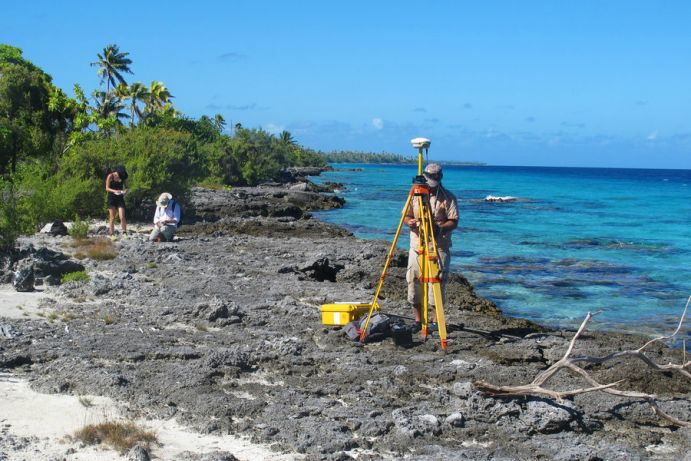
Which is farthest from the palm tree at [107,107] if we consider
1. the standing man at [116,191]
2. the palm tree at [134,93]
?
the standing man at [116,191]

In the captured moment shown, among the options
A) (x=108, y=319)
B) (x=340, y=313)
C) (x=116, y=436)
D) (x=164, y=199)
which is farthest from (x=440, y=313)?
(x=164, y=199)

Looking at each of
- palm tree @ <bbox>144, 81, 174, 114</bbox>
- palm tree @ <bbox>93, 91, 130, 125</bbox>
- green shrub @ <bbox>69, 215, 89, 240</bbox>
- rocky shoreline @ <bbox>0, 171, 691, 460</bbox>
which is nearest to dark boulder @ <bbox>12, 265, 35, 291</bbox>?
rocky shoreline @ <bbox>0, 171, 691, 460</bbox>

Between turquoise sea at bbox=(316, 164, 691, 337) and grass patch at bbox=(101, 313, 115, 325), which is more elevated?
grass patch at bbox=(101, 313, 115, 325)

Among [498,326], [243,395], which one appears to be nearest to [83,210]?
[498,326]

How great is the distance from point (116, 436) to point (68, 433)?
461 millimetres

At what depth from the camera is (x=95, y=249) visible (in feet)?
46.3

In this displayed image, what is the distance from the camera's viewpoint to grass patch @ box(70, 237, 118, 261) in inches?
540

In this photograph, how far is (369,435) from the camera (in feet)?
19.4

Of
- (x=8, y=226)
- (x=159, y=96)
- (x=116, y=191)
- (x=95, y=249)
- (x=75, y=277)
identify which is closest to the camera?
(x=75, y=277)

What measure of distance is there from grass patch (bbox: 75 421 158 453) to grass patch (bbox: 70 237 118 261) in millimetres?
8432

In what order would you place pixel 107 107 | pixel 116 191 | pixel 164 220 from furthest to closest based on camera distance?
pixel 107 107 → pixel 116 191 → pixel 164 220

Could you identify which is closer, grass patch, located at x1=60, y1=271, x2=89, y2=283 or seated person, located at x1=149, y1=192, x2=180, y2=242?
grass patch, located at x1=60, y1=271, x2=89, y2=283

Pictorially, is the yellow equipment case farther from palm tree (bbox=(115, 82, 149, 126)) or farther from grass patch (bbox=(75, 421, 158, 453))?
palm tree (bbox=(115, 82, 149, 126))

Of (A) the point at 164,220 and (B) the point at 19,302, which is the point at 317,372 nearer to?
(B) the point at 19,302
